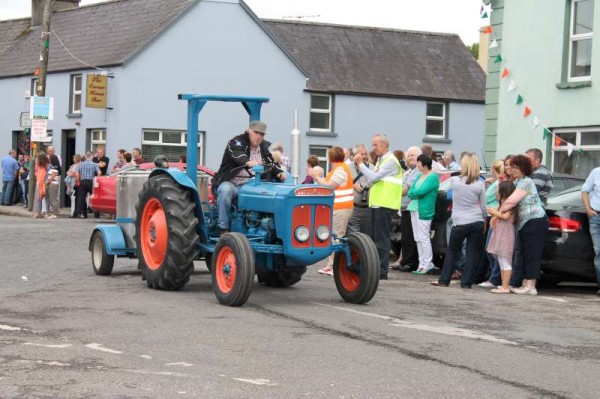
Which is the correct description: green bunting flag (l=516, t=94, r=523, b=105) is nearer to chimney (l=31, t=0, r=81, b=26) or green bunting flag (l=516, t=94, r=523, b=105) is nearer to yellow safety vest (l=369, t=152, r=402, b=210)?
yellow safety vest (l=369, t=152, r=402, b=210)

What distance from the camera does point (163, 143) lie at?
4025 centimetres

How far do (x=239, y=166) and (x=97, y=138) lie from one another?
27.6 metres

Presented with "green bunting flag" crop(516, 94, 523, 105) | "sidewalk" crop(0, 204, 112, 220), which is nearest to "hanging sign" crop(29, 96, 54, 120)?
"sidewalk" crop(0, 204, 112, 220)

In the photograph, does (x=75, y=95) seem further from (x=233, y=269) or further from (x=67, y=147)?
(x=233, y=269)

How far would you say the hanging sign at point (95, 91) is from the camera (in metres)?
38.3

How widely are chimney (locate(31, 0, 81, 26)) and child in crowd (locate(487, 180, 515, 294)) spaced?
112 ft

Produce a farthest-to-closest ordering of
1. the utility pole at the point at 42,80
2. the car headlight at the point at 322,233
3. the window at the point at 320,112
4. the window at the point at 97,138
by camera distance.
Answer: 1. the window at the point at 320,112
2. the window at the point at 97,138
3. the utility pole at the point at 42,80
4. the car headlight at the point at 322,233

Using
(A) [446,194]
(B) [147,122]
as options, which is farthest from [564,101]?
(B) [147,122]

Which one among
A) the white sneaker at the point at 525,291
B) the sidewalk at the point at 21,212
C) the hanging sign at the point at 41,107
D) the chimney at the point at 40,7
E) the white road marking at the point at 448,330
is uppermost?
the chimney at the point at 40,7

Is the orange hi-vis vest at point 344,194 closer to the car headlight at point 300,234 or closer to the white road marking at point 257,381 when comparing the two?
the car headlight at point 300,234

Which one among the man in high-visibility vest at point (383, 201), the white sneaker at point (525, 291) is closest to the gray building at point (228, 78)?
the man in high-visibility vest at point (383, 201)

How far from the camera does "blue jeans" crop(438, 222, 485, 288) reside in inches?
620

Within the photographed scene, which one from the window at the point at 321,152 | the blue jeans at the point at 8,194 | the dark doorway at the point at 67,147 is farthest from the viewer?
the window at the point at 321,152

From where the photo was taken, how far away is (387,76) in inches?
1767
